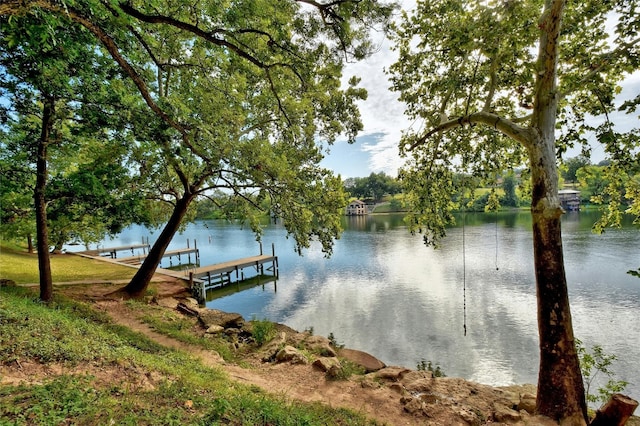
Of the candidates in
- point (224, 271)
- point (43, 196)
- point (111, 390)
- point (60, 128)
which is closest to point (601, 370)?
point (111, 390)

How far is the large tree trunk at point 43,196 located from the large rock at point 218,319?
4149 millimetres

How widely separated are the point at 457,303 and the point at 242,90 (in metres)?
13.0

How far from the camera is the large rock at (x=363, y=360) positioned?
26.7ft

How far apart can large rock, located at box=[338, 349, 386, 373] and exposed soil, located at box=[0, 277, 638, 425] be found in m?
0.83

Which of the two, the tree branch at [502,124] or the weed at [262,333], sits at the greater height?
the tree branch at [502,124]

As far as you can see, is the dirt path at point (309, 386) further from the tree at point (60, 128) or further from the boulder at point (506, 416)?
the tree at point (60, 128)

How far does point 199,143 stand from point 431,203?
5.66 metres

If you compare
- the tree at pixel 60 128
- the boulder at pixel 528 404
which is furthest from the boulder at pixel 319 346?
the tree at pixel 60 128

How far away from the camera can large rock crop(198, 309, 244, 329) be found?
1020cm

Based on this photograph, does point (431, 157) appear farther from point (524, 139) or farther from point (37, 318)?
point (37, 318)

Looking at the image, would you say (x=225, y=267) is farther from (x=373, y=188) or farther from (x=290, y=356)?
(x=373, y=188)

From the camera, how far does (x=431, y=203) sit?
25.2 feet

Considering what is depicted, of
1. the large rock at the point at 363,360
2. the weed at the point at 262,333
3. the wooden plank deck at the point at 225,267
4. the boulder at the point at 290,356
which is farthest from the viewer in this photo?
the wooden plank deck at the point at 225,267

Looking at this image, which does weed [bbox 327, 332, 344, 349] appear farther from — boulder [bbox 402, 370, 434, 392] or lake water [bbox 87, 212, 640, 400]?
boulder [bbox 402, 370, 434, 392]
